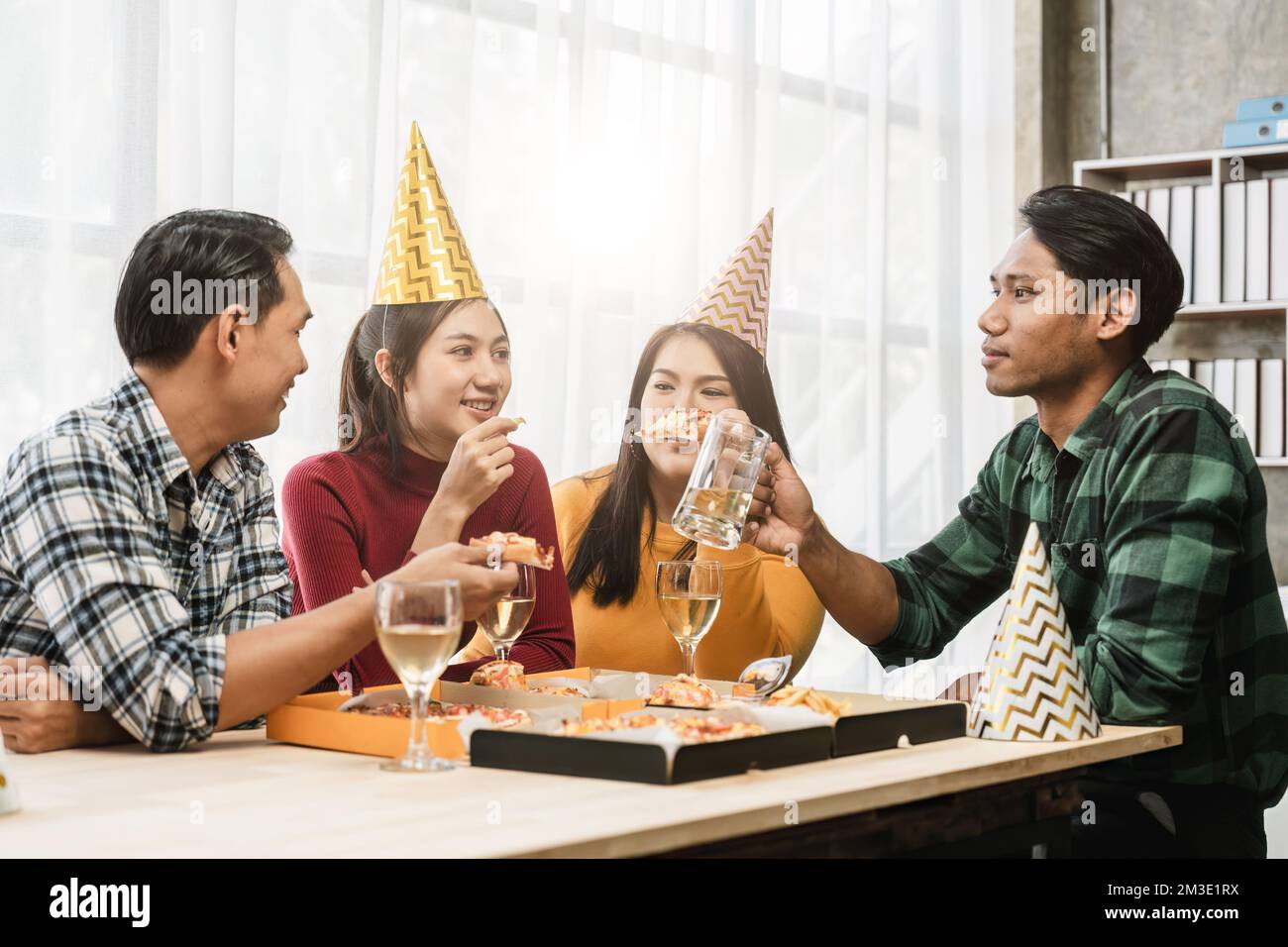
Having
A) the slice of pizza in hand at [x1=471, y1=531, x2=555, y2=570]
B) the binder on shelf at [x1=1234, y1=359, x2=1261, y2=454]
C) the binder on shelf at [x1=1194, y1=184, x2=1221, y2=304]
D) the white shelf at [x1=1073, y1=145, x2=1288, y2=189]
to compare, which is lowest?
the slice of pizza in hand at [x1=471, y1=531, x2=555, y2=570]

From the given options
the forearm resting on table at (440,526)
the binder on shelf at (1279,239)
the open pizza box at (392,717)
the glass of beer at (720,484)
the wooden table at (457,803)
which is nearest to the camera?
the wooden table at (457,803)

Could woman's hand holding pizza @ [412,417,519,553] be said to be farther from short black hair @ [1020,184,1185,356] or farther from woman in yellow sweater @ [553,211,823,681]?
short black hair @ [1020,184,1185,356]

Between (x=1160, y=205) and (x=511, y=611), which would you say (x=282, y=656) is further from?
(x=1160, y=205)

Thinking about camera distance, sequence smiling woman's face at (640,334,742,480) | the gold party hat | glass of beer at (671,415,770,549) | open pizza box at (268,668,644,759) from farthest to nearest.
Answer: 1. smiling woman's face at (640,334,742,480)
2. the gold party hat
3. glass of beer at (671,415,770,549)
4. open pizza box at (268,668,644,759)

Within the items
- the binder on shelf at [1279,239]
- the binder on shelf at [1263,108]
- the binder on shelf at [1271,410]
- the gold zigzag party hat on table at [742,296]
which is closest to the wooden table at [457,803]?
the gold zigzag party hat on table at [742,296]

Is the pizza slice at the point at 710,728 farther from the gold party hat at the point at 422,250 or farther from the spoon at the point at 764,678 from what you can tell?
the gold party hat at the point at 422,250

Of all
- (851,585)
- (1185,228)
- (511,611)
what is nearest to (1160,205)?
(1185,228)

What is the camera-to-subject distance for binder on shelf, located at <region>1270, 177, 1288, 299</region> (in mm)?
3783

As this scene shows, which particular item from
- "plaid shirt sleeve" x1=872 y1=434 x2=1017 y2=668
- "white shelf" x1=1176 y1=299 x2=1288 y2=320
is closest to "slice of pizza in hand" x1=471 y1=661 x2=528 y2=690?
"plaid shirt sleeve" x1=872 y1=434 x2=1017 y2=668

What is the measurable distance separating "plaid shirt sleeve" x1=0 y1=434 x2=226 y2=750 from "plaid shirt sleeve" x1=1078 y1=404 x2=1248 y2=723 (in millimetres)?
1023

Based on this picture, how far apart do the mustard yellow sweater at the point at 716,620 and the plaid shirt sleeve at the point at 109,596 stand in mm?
903

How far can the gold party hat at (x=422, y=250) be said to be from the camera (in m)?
2.12

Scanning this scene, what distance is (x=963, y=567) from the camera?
2.12 meters

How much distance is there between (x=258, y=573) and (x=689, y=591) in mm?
508
